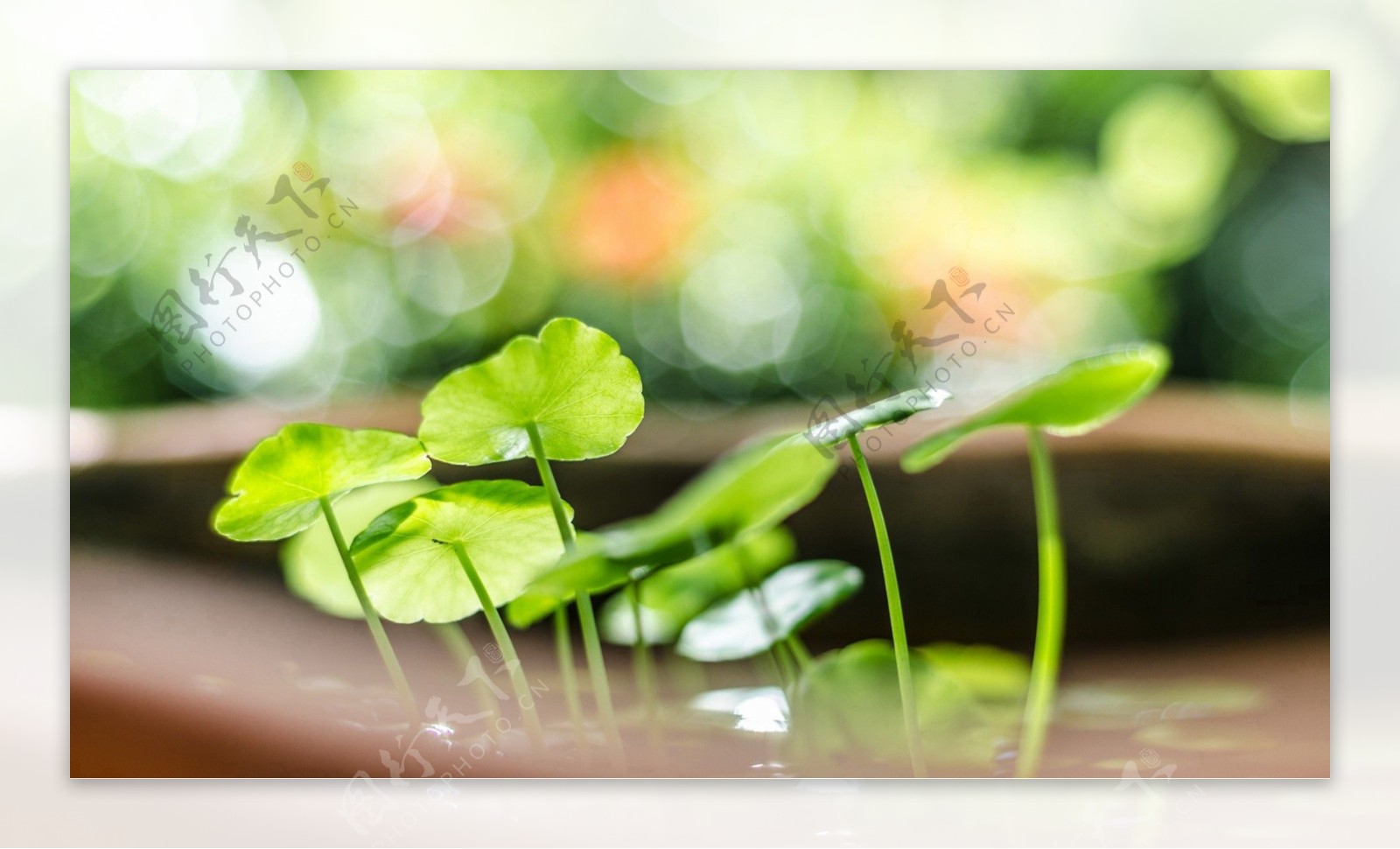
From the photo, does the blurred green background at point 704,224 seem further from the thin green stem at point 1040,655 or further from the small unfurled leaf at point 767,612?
the small unfurled leaf at point 767,612

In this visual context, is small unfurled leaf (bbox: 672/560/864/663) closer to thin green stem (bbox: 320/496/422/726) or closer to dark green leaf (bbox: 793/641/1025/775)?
dark green leaf (bbox: 793/641/1025/775)

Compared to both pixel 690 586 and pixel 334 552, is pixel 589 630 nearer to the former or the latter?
pixel 690 586

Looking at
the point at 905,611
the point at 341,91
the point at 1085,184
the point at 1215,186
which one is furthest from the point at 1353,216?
the point at 341,91

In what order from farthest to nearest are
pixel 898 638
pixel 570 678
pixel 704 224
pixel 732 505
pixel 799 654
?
1. pixel 704 224
2. pixel 570 678
3. pixel 799 654
4. pixel 898 638
5. pixel 732 505

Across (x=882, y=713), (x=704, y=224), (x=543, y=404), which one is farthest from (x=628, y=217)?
(x=882, y=713)

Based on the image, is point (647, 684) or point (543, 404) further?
point (647, 684)

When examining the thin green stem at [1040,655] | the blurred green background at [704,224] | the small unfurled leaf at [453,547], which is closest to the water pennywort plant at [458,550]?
the small unfurled leaf at [453,547]
